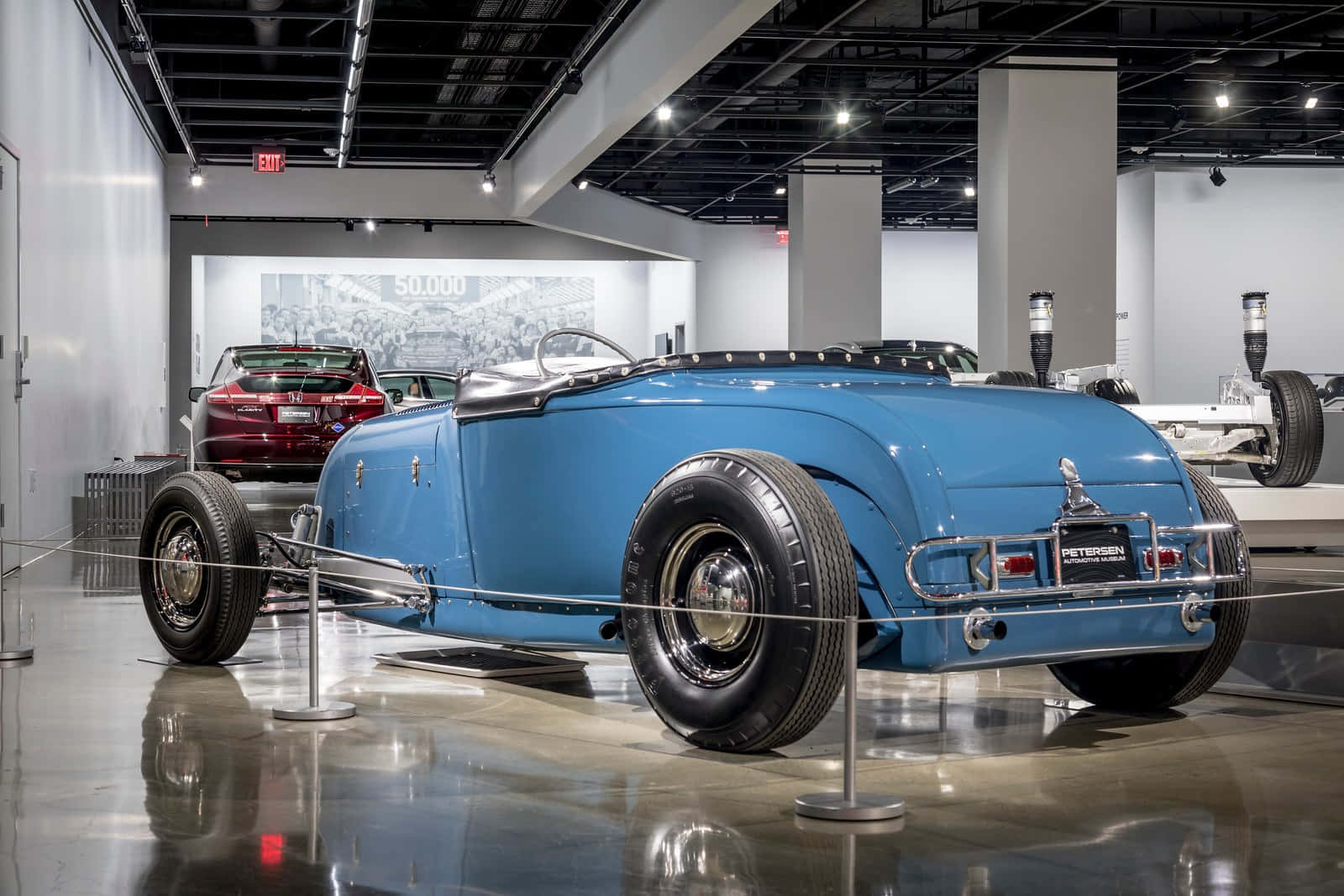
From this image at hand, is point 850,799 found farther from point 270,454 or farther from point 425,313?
point 425,313

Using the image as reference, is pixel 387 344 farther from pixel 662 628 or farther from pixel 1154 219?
pixel 662 628

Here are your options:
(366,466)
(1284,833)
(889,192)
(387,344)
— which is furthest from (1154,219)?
(1284,833)

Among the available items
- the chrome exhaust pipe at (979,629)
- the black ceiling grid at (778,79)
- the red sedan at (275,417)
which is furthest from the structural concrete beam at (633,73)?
the chrome exhaust pipe at (979,629)

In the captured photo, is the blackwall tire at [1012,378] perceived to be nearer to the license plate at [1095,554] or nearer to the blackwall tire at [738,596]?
the license plate at [1095,554]

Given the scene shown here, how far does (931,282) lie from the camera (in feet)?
105

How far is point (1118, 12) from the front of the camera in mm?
16234

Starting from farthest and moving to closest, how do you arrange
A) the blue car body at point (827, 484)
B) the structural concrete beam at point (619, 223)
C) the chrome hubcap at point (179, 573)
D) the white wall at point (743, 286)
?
the white wall at point (743, 286) < the structural concrete beam at point (619, 223) < the chrome hubcap at point (179, 573) < the blue car body at point (827, 484)

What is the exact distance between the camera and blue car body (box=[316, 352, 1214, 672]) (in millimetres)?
3953

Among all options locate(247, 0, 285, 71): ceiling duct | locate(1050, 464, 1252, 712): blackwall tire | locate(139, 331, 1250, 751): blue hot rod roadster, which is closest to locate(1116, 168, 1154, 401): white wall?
locate(247, 0, 285, 71): ceiling duct

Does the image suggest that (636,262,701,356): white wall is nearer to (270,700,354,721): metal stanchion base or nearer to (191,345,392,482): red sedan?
(191,345,392,482): red sedan

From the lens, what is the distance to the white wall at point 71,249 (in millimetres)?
10828

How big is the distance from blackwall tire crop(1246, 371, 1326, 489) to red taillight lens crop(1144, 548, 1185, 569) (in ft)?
15.5

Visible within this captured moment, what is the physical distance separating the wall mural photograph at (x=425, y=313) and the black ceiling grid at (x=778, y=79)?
18.7ft

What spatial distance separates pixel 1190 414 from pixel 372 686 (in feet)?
18.1
